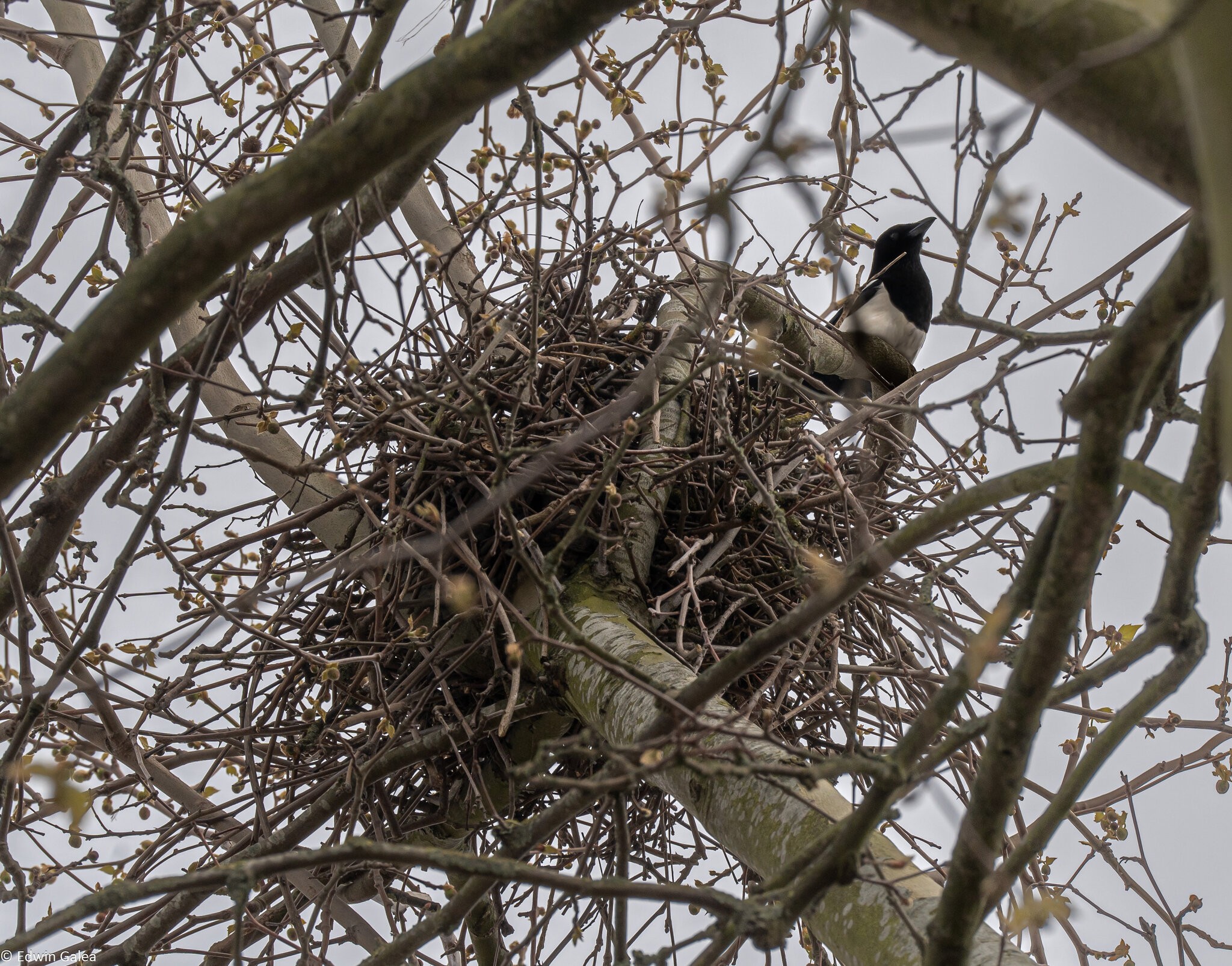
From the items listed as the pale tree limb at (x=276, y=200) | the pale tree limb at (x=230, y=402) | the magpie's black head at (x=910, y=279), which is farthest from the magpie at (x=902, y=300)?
the pale tree limb at (x=276, y=200)

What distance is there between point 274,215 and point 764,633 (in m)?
0.44

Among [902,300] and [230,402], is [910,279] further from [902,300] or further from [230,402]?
[230,402]

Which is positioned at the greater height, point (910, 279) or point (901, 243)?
point (901, 243)

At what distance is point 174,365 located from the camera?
120 cm

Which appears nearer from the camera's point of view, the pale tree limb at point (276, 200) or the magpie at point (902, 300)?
the pale tree limb at point (276, 200)

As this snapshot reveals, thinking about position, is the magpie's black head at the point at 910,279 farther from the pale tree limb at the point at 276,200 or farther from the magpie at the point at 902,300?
the pale tree limb at the point at 276,200

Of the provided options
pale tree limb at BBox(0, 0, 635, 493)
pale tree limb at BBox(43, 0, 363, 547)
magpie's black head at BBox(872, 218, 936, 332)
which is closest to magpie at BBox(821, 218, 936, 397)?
magpie's black head at BBox(872, 218, 936, 332)

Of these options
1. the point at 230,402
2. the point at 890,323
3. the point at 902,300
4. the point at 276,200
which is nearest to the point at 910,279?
the point at 902,300

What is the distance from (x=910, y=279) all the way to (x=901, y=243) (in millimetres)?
162

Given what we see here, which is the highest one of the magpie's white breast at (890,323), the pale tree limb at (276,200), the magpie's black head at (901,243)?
the magpie's black head at (901,243)

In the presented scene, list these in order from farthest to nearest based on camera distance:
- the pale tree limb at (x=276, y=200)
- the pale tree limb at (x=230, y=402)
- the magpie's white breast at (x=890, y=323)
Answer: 1. the magpie's white breast at (x=890, y=323)
2. the pale tree limb at (x=230, y=402)
3. the pale tree limb at (x=276, y=200)

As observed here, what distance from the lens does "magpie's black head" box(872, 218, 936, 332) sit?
9.07 feet

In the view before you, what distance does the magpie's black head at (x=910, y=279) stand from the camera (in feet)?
9.07

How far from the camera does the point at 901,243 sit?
291 cm
